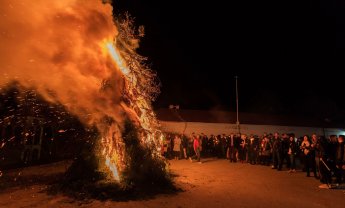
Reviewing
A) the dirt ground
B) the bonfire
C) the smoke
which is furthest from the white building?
the smoke

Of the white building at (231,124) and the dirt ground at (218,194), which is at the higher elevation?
the white building at (231,124)

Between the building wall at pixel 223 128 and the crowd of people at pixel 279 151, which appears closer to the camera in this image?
the crowd of people at pixel 279 151

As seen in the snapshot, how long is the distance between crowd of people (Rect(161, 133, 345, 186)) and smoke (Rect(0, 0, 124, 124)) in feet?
20.9

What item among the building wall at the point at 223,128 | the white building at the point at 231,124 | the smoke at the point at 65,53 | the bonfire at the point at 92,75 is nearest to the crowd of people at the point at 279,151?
the bonfire at the point at 92,75

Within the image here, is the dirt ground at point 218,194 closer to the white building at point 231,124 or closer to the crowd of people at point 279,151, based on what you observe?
the crowd of people at point 279,151

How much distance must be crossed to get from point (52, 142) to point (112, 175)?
9.93 m

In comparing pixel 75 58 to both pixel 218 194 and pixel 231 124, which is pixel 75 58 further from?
pixel 231 124

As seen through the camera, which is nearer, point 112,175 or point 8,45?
point 8,45

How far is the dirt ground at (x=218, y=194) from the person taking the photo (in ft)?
26.7

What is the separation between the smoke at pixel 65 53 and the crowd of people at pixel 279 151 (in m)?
6.36

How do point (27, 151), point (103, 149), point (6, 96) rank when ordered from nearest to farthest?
point (103, 149) < point (6, 96) < point (27, 151)

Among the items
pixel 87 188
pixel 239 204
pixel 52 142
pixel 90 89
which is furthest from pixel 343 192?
pixel 52 142

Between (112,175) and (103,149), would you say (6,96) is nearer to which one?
(103,149)

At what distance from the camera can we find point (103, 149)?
10.0 meters
